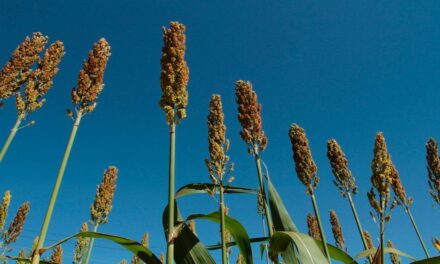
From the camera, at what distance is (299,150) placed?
4.68 meters

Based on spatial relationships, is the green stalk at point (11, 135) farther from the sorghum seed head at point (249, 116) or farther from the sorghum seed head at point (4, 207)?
the sorghum seed head at point (4, 207)

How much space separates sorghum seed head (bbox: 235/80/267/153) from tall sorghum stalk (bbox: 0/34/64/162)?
9.13 ft

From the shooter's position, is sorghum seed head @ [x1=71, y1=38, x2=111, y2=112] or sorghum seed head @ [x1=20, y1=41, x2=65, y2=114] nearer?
sorghum seed head @ [x1=71, y1=38, x2=111, y2=112]

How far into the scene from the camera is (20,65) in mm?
4703

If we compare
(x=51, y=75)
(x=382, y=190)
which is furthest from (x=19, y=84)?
(x=382, y=190)

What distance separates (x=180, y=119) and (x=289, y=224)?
164cm

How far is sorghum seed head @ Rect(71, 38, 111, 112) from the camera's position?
3.21 m

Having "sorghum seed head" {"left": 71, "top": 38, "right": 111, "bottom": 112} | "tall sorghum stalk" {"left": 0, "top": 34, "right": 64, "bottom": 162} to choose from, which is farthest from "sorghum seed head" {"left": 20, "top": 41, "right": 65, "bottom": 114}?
"sorghum seed head" {"left": 71, "top": 38, "right": 111, "bottom": 112}

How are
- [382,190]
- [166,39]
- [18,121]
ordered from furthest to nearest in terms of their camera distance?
[18,121]
[166,39]
[382,190]

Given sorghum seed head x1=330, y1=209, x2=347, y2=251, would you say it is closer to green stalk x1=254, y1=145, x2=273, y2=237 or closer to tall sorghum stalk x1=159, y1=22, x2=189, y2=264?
green stalk x1=254, y1=145, x2=273, y2=237

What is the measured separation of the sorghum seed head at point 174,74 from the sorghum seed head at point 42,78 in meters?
2.13

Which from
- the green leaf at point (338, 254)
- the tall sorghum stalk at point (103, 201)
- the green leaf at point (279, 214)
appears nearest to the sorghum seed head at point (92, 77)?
the green leaf at point (279, 214)

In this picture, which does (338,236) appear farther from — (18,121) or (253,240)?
(18,121)

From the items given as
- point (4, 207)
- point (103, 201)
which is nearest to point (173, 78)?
point (103, 201)
